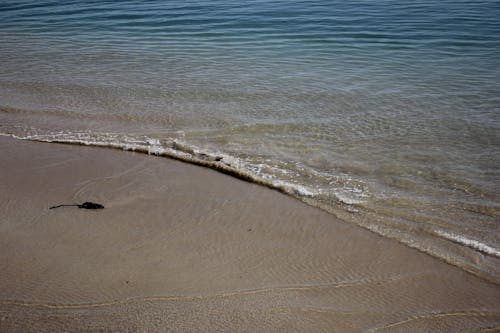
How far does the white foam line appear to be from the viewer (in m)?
3.67

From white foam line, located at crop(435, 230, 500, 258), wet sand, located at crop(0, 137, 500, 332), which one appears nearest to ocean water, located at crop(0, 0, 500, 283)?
white foam line, located at crop(435, 230, 500, 258)

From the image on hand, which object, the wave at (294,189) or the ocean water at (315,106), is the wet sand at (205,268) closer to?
the wave at (294,189)

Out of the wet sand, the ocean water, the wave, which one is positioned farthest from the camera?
the ocean water

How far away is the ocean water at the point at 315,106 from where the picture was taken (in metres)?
4.48

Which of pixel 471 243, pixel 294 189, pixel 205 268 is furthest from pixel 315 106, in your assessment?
pixel 205 268

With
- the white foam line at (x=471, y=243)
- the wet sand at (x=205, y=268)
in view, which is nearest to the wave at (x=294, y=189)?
the white foam line at (x=471, y=243)

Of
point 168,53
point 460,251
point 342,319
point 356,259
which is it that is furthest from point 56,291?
point 168,53

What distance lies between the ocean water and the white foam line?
15mm

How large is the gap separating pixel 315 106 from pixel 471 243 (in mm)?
4032

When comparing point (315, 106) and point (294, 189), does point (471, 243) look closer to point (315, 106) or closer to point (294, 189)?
point (294, 189)

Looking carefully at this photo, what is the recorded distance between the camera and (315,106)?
7289mm

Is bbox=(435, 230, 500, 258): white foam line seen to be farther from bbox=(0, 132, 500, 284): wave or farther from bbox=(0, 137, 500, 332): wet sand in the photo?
bbox=(0, 137, 500, 332): wet sand

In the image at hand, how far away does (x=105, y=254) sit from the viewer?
3549mm

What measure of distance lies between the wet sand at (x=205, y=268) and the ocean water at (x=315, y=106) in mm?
405
